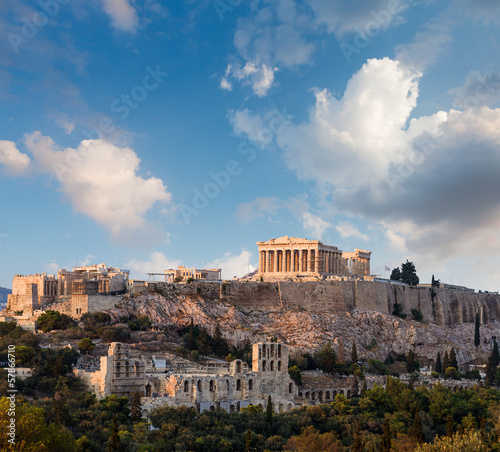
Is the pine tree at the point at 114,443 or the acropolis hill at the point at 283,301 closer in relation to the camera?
the pine tree at the point at 114,443

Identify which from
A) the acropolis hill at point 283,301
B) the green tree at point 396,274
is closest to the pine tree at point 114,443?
the acropolis hill at point 283,301

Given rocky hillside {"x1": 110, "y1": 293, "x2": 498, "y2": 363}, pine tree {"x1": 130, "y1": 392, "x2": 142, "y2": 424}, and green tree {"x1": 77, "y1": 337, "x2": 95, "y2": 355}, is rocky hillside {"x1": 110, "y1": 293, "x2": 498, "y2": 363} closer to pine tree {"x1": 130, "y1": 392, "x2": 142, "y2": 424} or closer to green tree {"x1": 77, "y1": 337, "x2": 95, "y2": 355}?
green tree {"x1": 77, "y1": 337, "x2": 95, "y2": 355}

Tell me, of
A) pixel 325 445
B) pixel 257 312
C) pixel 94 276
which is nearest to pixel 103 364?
pixel 325 445

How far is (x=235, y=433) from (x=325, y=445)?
590cm

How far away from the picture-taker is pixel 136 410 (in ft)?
143

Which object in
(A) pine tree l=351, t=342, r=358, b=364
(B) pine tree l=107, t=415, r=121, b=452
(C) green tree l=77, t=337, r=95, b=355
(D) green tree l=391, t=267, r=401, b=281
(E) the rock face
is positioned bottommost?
(B) pine tree l=107, t=415, r=121, b=452

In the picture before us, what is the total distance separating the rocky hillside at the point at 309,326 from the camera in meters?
76.8

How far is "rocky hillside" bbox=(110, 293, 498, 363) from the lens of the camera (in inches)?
3024

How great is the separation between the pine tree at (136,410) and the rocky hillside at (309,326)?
93.9 feet

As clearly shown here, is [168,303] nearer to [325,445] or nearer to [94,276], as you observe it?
[94,276]

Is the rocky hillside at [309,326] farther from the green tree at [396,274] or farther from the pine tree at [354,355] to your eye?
the green tree at [396,274]

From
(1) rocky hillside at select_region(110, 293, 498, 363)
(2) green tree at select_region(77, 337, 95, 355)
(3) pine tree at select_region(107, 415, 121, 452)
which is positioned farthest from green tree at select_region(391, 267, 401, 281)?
(3) pine tree at select_region(107, 415, 121, 452)

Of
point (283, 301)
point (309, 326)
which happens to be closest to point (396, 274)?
point (283, 301)

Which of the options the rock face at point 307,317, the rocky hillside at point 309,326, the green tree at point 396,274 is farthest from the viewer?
the green tree at point 396,274
